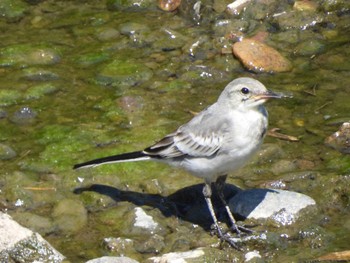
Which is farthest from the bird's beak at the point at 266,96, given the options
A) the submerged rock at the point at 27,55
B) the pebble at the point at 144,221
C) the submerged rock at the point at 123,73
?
the submerged rock at the point at 27,55

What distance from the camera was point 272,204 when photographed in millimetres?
7469

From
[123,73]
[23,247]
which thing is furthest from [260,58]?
[23,247]

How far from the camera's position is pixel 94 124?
9.02m

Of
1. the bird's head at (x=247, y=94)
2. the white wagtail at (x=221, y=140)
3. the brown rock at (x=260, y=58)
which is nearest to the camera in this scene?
the white wagtail at (x=221, y=140)

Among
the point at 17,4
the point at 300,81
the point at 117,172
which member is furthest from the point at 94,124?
the point at 17,4

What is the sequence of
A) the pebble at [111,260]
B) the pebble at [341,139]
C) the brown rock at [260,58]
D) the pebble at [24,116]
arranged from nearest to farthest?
the pebble at [111,260]
the pebble at [341,139]
the pebble at [24,116]
the brown rock at [260,58]

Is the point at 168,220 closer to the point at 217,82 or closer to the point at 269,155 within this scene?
the point at 269,155

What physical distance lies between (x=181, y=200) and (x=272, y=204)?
0.89 m

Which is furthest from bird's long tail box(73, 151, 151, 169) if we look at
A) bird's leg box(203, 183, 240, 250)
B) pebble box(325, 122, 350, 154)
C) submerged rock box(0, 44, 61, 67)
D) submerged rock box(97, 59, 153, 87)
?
submerged rock box(0, 44, 61, 67)

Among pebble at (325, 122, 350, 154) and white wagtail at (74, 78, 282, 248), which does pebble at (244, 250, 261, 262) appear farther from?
pebble at (325, 122, 350, 154)

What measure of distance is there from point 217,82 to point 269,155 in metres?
1.57

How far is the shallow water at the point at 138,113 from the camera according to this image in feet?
24.5

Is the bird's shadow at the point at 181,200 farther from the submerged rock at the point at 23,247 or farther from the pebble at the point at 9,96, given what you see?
the pebble at the point at 9,96

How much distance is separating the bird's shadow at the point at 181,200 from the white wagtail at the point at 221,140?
258 mm
